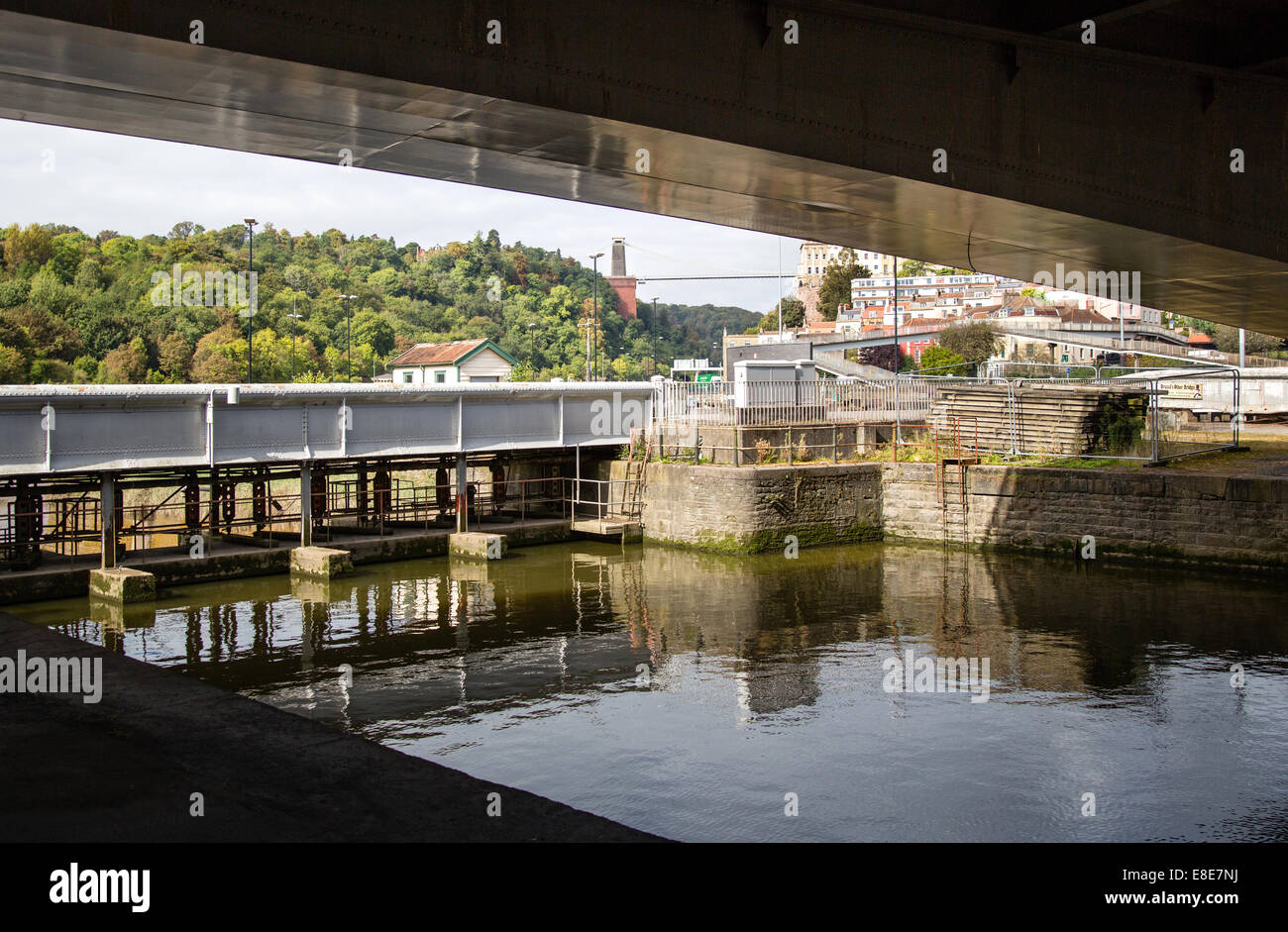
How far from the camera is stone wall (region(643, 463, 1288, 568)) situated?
26922mm

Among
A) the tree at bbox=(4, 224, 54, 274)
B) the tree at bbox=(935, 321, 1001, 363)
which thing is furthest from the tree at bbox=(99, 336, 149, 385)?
the tree at bbox=(935, 321, 1001, 363)

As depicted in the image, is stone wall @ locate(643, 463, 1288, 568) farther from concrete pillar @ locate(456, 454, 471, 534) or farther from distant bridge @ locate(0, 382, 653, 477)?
concrete pillar @ locate(456, 454, 471, 534)

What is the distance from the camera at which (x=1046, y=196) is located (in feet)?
39.0

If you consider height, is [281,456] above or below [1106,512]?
above

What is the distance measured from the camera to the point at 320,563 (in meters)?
28.8

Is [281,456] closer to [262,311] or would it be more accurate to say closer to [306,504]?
[306,504]

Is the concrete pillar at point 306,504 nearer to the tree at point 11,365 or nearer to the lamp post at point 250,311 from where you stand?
the lamp post at point 250,311

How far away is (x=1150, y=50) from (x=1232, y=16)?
84cm

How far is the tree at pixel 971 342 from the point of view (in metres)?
86.2

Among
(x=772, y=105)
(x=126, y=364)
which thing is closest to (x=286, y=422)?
(x=772, y=105)

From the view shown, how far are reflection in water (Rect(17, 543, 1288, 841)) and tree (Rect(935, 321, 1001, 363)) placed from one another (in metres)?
59.3

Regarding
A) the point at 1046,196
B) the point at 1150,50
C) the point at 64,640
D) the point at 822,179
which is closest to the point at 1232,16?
the point at 1150,50

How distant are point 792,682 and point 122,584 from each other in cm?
1622

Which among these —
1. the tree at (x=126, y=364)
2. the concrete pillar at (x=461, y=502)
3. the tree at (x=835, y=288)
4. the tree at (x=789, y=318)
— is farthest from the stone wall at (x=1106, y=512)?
the tree at (x=835, y=288)
